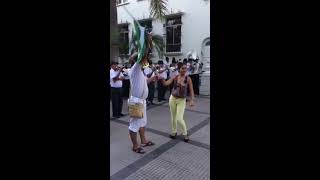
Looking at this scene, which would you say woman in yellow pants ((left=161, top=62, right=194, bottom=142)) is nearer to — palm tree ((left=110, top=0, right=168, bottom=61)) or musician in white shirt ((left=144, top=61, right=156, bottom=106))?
palm tree ((left=110, top=0, right=168, bottom=61))

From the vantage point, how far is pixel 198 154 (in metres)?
5.11

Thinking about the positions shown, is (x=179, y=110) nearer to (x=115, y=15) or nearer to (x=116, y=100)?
(x=116, y=100)

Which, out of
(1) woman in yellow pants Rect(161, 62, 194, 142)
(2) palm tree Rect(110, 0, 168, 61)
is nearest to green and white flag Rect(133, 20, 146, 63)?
(2) palm tree Rect(110, 0, 168, 61)

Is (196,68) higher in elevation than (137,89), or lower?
higher

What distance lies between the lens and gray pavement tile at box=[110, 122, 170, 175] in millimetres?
4721

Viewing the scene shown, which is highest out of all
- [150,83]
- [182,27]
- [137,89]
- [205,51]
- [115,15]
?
[182,27]

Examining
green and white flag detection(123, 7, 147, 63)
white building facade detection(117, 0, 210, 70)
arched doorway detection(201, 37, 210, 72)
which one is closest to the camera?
green and white flag detection(123, 7, 147, 63)

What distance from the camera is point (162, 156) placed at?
16.5 ft

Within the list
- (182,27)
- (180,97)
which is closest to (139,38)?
(180,97)

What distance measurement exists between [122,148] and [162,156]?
0.86 meters

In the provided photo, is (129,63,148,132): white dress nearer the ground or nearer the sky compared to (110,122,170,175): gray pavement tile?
nearer the sky
